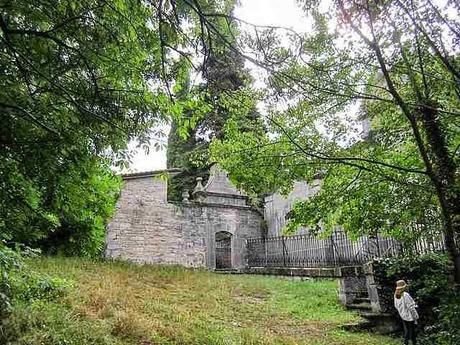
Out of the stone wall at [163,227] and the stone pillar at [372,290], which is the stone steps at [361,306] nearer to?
the stone pillar at [372,290]

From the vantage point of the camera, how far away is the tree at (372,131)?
4.50 m

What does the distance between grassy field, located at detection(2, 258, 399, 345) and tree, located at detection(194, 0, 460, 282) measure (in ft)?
10.1

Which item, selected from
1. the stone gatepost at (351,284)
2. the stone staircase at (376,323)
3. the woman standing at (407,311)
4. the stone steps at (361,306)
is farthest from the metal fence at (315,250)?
the woman standing at (407,311)

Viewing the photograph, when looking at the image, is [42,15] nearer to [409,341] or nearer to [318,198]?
[318,198]

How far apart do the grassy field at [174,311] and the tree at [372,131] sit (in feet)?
10.1

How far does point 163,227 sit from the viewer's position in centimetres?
1673

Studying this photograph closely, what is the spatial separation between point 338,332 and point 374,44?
A: 6200 mm

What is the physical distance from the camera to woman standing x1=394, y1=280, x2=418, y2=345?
7.75 m

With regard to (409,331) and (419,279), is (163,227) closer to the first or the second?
(409,331)

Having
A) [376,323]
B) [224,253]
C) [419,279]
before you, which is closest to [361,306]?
[376,323]

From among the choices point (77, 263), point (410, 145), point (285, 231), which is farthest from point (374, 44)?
point (77, 263)

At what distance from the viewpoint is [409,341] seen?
8.45 metres

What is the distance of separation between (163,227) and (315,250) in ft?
21.1

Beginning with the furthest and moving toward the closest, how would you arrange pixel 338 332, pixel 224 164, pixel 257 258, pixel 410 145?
pixel 257 258
pixel 338 332
pixel 410 145
pixel 224 164
